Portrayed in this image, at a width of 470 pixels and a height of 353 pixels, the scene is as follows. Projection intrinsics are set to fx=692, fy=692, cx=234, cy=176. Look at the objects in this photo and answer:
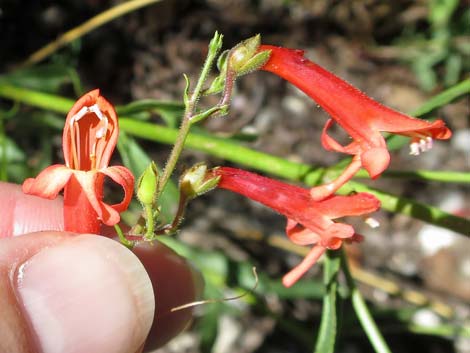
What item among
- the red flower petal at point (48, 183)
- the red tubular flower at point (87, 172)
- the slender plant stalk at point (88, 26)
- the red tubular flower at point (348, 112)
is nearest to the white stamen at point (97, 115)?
the red tubular flower at point (87, 172)

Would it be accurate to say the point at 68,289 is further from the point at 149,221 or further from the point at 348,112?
the point at 348,112

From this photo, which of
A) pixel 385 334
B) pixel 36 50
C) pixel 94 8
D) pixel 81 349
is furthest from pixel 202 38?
pixel 81 349

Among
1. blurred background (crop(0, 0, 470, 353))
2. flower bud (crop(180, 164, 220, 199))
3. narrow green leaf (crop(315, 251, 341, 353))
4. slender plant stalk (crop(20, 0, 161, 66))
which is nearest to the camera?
flower bud (crop(180, 164, 220, 199))

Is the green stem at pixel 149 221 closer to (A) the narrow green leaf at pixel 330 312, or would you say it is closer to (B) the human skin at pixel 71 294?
(B) the human skin at pixel 71 294

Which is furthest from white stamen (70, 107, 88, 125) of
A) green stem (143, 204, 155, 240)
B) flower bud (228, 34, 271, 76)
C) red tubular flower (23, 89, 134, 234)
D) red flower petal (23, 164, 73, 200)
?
flower bud (228, 34, 271, 76)

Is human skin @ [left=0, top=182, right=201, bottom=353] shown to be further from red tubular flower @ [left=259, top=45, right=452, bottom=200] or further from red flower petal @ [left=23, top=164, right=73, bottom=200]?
red tubular flower @ [left=259, top=45, right=452, bottom=200]
